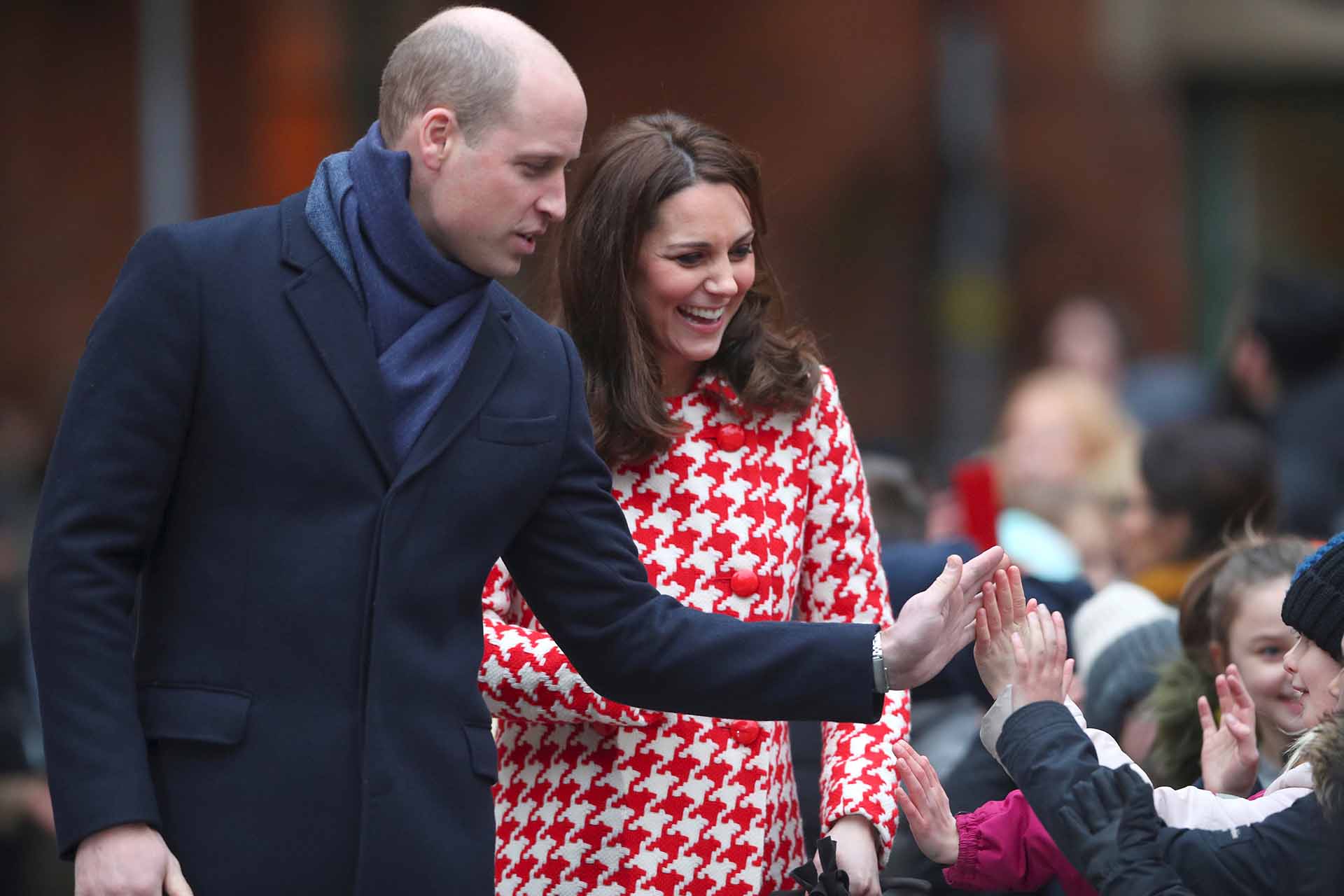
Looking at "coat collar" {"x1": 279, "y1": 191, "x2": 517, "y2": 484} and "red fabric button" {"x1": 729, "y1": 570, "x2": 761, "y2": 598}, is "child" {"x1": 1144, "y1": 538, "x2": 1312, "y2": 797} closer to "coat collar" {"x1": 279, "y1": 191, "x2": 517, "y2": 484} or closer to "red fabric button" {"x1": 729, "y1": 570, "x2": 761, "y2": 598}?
"red fabric button" {"x1": 729, "y1": 570, "x2": 761, "y2": 598}

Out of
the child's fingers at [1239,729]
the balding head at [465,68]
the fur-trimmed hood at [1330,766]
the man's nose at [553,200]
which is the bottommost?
the child's fingers at [1239,729]

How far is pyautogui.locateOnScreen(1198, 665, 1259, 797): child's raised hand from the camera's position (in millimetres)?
3232

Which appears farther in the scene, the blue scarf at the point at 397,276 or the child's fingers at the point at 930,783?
the child's fingers at the point at 930,783

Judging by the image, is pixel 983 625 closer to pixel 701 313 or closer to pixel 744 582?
pixel 744 582

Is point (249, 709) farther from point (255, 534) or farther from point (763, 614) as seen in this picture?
point (763, 614)

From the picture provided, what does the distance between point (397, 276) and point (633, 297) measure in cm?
62

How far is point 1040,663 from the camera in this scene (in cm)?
300

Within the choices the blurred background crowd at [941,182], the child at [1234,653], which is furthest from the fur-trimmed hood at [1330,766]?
the blurred background crowd at [941,182]

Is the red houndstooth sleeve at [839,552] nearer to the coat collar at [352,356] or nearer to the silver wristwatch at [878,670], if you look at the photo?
the silver wristwatch at [878,670]

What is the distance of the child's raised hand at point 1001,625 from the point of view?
300cm

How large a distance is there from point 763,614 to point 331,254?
3.04 ft

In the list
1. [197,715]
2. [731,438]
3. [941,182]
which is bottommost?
[941,182]

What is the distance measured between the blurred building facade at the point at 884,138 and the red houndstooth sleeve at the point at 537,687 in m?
7.37

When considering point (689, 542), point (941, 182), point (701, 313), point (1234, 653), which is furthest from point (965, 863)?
point (941, 182)
